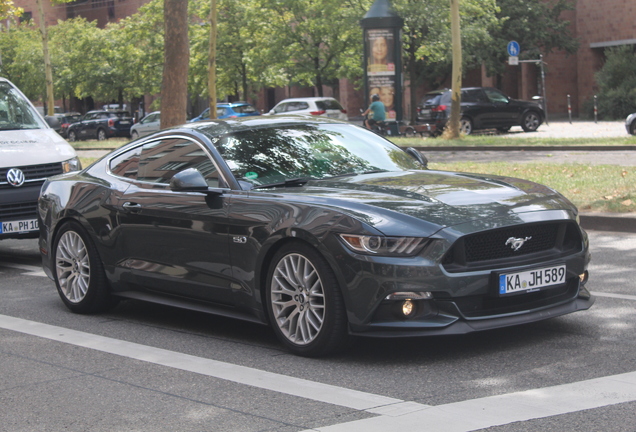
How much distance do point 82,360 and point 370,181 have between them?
2.13 meters

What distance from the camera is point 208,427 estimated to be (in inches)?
175

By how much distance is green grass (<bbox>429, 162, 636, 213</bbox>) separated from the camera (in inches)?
455

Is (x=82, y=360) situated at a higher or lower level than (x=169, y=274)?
lower

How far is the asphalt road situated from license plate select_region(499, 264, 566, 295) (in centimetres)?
38

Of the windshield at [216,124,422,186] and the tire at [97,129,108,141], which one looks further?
the tire at [97,129,108,141]

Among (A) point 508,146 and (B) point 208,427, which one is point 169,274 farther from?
(A) point 508,146

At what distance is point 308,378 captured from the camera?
5.26 m

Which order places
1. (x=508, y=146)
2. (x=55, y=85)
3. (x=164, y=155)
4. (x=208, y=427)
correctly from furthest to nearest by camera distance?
(x=55, y=85) → (x=508, y=146) → (x=164, y=155) → (x=208, y=427)

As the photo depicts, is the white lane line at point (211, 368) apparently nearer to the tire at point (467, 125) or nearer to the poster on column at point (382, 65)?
the poster on column at point (382, 65)

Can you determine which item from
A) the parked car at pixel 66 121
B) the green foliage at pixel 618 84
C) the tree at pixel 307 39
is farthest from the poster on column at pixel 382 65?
the parked car at pixel 66 121

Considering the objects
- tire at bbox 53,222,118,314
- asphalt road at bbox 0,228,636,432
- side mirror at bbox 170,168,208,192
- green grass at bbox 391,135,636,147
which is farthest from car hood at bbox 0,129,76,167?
green grass at bbox 391,135,636,147

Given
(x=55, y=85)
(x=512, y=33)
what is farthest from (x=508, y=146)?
(x=55, y=85)

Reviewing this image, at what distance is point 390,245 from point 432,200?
53 cm

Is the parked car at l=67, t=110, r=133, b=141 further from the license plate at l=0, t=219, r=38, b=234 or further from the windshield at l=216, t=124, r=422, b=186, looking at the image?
the windshield at l=216, t=124, r=422, b=186
